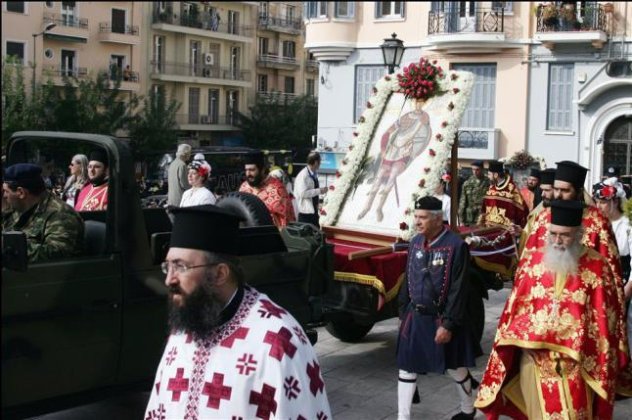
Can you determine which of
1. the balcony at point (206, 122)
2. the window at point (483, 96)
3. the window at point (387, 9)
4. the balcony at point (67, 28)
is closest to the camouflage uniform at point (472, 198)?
the window at point (483, 96)

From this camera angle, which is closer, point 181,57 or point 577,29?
point 577,29

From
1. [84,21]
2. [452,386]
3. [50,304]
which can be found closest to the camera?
[50,304]

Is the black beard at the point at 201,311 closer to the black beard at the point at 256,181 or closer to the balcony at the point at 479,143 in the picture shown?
the black beard at the point at 256,181

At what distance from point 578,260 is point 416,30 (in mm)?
26276

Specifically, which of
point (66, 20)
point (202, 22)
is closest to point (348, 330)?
point (66, 20)

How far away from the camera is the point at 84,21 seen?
46.1 meters

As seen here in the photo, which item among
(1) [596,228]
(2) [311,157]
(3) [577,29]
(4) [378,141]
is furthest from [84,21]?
(1) [596,228]

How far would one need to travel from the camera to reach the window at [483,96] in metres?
30.0

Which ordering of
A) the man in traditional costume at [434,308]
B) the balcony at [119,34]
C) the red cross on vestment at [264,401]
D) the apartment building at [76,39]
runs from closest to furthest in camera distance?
1. the red cross on vestment at [264,401]
2. the man in traditional costume at [434,308]
3. the apartment building at [76,39]
4. the balcony at [119,34]

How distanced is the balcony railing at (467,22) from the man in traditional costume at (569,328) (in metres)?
24.6

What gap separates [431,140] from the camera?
8891 millimetres

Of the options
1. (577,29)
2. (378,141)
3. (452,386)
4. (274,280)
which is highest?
(577,29)

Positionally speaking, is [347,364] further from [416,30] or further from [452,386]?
[416,30]

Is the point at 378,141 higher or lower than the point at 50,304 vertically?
higher
